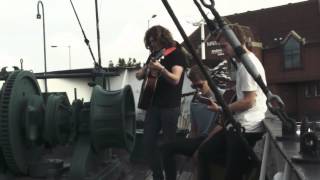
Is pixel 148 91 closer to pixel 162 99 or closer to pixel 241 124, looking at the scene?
pixel 162 99

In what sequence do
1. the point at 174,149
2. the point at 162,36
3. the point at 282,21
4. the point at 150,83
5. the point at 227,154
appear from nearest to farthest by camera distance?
the point at 227,154 < the point at 174,149 < the point at 150,83 < the point at 162,36 < the point at 282,21

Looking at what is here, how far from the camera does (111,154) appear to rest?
636 cm

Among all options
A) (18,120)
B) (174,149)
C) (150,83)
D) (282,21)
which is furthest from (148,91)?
(282,21)

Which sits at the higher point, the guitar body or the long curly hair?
the long curly hair

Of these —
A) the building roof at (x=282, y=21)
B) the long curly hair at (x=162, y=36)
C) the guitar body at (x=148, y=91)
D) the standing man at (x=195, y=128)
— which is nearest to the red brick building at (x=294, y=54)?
the building roof at (x=282, y=21)

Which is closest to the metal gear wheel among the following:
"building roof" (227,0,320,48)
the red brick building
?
the red brick building

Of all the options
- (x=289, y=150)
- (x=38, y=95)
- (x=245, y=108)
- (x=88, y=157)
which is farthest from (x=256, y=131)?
(x=38, y=95)

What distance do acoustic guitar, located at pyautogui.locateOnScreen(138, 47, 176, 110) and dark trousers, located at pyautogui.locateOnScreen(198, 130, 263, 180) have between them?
3.32 ft

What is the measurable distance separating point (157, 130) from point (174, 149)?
1.89 ft

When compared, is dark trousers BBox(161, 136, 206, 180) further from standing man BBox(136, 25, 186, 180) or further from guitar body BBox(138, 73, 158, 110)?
guitar body BBox(138, 73, 158, 110)

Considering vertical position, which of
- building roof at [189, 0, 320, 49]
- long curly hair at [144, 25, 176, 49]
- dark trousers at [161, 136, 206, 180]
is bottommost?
dark trousers at [161, 136, 206, 180]

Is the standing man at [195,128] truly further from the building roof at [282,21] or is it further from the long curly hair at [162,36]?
the building roof at [282,21]

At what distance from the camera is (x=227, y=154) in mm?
3654

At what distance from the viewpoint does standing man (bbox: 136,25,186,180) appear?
16.2ft
